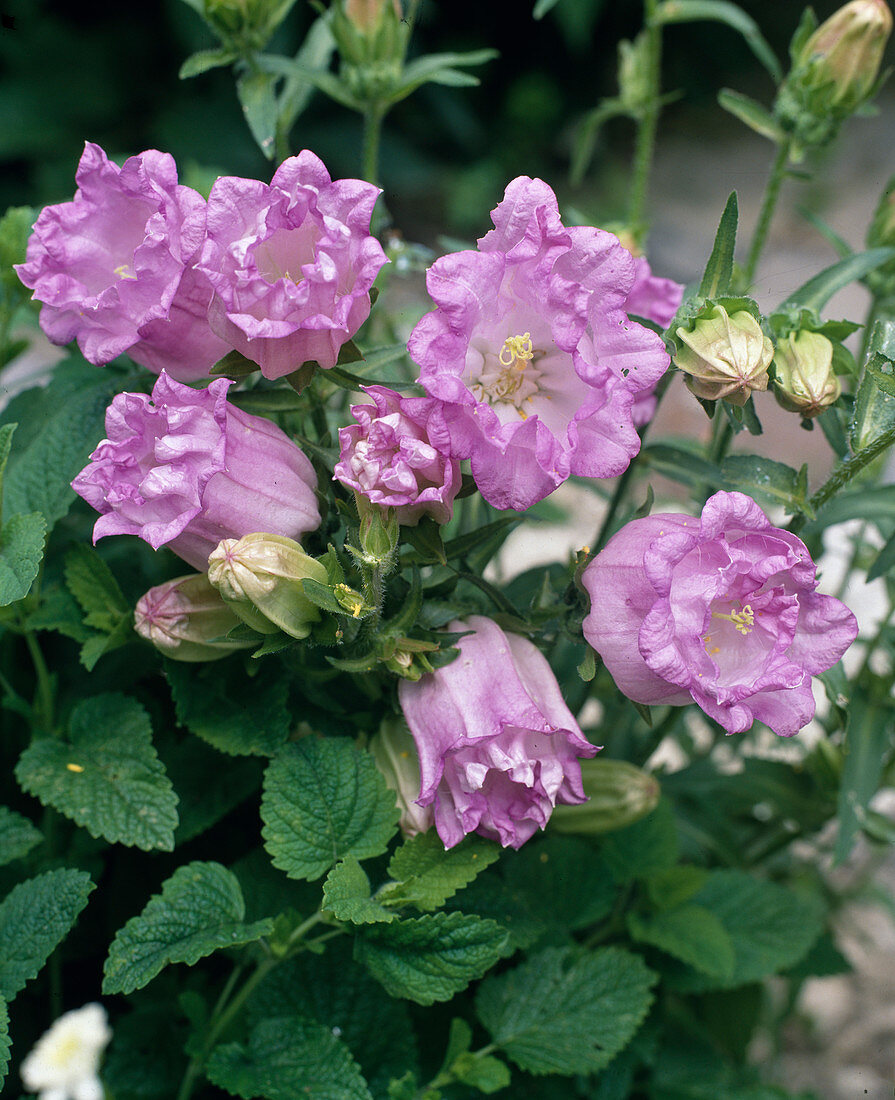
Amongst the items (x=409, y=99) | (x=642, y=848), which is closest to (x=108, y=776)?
(x=642, y=848)

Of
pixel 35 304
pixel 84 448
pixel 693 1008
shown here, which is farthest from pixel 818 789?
pixel 35 304

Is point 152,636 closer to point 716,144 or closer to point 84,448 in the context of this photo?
point 84,448

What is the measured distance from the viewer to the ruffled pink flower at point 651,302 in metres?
0.90

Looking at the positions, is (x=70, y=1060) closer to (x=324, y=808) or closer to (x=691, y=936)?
(x=324, y=808)

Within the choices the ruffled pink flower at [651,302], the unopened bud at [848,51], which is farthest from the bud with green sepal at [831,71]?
the ruffled pink flower at [651,302]

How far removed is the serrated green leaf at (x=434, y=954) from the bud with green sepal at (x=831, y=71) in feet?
2.72

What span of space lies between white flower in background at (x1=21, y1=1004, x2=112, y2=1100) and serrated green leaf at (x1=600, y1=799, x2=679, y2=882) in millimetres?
608

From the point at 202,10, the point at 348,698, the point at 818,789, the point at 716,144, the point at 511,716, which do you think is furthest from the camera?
the point at 716,144

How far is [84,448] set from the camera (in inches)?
33.7

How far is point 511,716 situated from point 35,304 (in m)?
0.64

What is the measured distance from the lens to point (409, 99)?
3547 millimetres

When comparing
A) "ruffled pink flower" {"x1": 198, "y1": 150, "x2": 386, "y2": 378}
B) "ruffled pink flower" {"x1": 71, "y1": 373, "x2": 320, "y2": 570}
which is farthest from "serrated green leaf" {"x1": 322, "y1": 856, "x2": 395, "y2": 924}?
"ruffled pink flower" {"x1": 198, "y1": 150, "x2": 386, "y2": 378}

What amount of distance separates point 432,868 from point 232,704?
199 mm

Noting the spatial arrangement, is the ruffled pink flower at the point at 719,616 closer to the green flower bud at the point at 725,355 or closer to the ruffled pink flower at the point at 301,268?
the green flower bud at the point at 725,355
